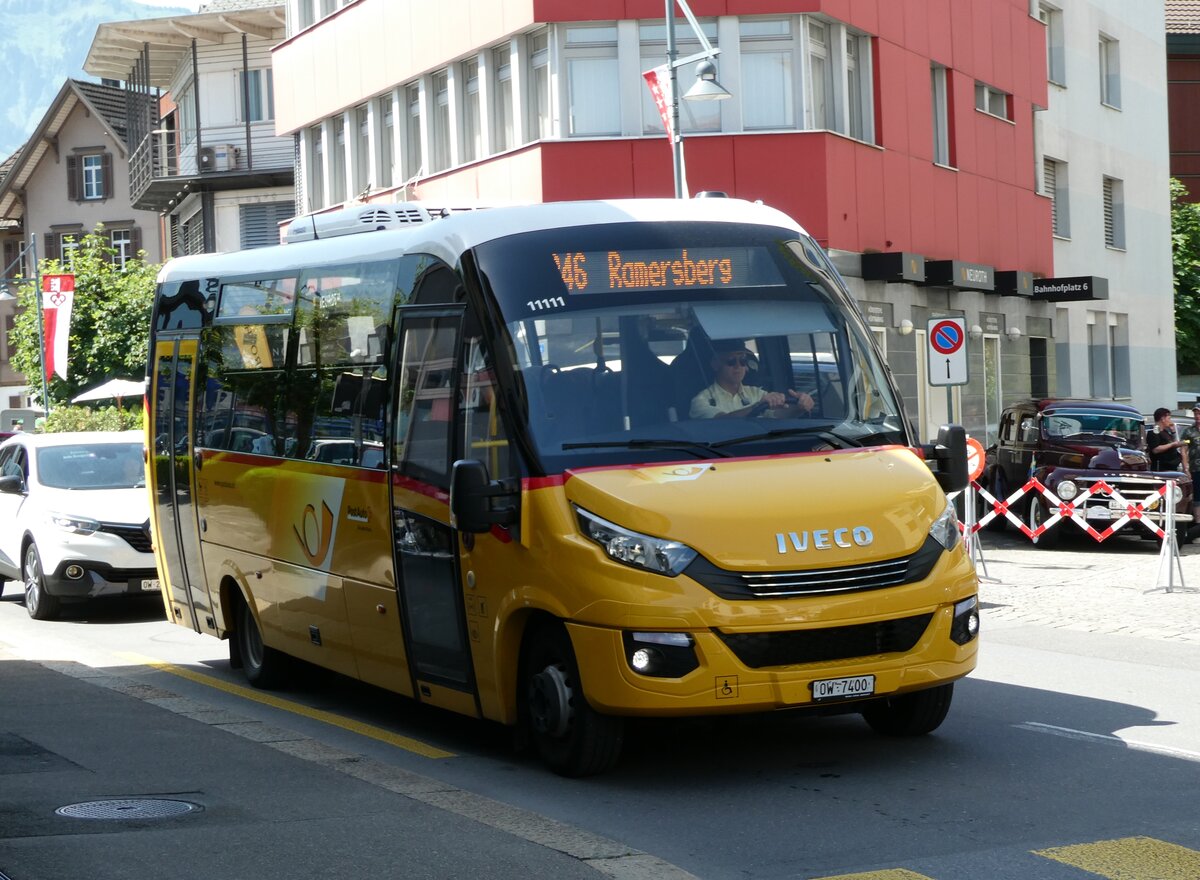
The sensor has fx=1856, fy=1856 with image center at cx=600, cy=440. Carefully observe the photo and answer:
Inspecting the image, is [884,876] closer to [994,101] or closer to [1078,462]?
[1078,462]

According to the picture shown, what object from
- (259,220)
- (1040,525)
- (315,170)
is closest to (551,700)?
(1040,525)

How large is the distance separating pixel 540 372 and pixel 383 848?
101 inches

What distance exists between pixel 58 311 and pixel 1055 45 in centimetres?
2272

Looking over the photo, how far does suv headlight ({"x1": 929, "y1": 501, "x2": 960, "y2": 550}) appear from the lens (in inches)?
336

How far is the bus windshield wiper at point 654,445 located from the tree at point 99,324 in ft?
141

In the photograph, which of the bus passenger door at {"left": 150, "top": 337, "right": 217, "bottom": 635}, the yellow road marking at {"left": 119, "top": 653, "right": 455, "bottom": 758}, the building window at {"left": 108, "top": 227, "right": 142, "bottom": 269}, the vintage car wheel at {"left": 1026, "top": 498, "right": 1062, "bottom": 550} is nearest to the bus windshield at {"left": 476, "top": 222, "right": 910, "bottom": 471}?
the yellow road marking at {"left": 119, "top": 653, "right": 455, "bottom": 758}

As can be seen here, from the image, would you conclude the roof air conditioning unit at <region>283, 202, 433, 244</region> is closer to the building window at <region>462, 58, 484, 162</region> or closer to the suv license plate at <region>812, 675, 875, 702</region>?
the suv license plate at <region>812, 675, 875, 702</region>

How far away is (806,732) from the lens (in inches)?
382

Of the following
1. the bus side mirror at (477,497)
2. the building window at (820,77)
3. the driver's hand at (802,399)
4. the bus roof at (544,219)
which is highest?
the building window at (820,77)

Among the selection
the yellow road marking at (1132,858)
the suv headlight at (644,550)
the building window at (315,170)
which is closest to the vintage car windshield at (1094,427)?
the suv headlight at (644,550)

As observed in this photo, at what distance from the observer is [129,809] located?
8039 millimetres

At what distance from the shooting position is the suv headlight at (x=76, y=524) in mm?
17188

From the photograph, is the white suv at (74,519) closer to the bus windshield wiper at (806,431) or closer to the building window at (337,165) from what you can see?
the bus windshield wiper at (806,431)

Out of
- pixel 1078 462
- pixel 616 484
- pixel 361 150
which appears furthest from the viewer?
pixel 361 150
